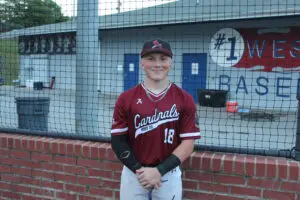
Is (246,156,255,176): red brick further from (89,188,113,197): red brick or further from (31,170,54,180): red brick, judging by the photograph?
(31,170,54,180): red brick

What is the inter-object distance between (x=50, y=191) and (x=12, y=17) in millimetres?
2596

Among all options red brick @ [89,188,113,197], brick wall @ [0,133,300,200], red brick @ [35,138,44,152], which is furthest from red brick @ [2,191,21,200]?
red brick @ [89,188,113,197]

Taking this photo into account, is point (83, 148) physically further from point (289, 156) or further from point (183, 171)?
point (289, 156)

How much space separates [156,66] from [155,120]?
15.0 inches

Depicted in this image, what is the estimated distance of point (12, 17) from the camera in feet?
16.4

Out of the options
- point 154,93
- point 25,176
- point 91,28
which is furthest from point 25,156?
point 154,93

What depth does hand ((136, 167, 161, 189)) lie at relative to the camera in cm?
246

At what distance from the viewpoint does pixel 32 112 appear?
17.7ft

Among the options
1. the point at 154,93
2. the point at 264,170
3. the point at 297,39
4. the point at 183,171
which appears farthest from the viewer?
the point at 297,39

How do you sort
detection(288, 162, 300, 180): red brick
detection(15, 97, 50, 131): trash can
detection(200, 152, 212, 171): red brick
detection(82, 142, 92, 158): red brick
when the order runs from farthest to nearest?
detection(15, 97, 50, 131): trash can, detection(82, 142, 92, 158): red brick, detection(200, 152, 212, 171): red brick, detection(288, 162, 300, 180): red brick

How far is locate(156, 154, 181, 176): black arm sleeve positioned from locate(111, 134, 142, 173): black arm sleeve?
17cm

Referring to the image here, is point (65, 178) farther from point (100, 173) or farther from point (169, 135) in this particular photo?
point (169, 135)

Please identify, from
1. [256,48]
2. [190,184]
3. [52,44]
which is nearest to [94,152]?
[190,184]

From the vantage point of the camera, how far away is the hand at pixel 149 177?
8.05 feet
